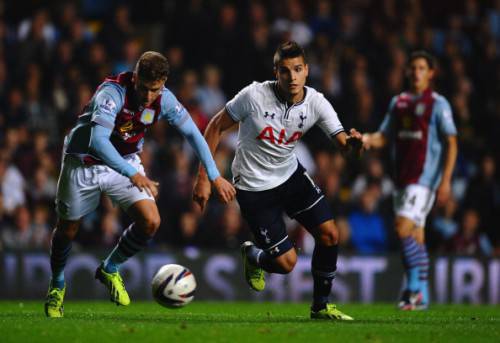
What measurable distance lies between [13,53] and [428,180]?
7317 mm

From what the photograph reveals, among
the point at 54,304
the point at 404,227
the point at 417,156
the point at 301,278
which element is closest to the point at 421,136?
the point at 417,156

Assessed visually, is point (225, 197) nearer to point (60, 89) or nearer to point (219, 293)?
point (219, 293)

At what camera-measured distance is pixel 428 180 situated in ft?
37.9

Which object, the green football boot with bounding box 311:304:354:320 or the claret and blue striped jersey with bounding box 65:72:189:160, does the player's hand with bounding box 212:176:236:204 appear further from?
the green football boot with bounding box 311:304:354:320

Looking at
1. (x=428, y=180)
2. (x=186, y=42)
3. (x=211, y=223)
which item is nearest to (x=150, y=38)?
(x=186, y=42)

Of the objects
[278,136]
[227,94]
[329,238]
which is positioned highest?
[227,94]

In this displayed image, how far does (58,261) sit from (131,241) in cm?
69

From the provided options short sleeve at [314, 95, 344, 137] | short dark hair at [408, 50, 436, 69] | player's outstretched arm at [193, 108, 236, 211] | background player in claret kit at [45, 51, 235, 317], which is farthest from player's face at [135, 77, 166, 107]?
short dark hair at [408, 50, 436, 69]

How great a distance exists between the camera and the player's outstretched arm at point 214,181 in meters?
8.36

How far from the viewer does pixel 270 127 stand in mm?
8992

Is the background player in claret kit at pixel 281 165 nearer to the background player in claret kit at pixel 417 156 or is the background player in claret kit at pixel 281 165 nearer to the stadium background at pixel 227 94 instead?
the background player in claret kit at pixel 417 156

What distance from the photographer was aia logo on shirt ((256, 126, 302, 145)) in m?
9.00

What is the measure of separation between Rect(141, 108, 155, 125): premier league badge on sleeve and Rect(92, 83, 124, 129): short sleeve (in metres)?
0.24

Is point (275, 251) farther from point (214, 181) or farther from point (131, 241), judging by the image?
point (131, 241)
